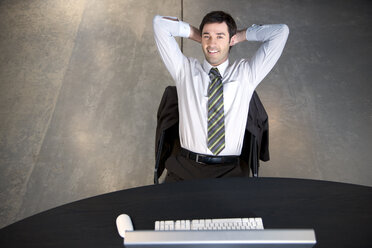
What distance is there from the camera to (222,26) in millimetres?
1671

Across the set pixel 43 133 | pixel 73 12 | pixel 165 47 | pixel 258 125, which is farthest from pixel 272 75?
pixel 73 12

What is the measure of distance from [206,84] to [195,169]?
1.66 feet

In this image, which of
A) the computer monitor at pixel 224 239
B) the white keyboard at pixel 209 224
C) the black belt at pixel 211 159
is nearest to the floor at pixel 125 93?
the black belt at pixel 211 159

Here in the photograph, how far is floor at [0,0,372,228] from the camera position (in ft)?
7.77

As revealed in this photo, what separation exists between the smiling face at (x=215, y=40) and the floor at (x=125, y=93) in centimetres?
112

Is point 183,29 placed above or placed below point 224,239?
above

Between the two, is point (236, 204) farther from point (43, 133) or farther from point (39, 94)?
point (39, 94)

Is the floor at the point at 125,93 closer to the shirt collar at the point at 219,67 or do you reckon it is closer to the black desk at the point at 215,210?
the shirt collar at the point at 219,67

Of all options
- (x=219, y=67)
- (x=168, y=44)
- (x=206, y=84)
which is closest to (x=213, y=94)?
(x=206, y=84)

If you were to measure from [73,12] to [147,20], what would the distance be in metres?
1.03

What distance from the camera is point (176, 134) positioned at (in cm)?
189

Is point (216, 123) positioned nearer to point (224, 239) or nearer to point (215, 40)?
point (215, 40)

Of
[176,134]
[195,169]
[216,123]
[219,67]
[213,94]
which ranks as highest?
[219,67]

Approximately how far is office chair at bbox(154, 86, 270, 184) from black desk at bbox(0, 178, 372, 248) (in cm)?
48
